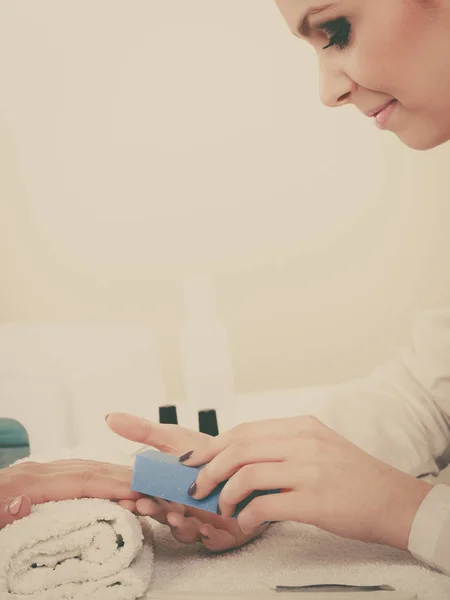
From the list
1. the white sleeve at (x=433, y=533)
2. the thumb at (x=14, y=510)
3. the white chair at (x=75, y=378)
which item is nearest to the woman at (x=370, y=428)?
the white sleeve at (x=433, y=533)

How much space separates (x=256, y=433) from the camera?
2.16 ft

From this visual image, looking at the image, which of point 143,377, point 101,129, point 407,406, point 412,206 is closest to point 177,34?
point 101,129

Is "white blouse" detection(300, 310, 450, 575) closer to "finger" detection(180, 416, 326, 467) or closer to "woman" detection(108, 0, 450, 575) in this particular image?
"woman" detection(108, 0, 450, 575)

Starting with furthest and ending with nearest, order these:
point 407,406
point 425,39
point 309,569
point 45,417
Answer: point 45,417 → point 407,406 → point 425,39 → point 309,569

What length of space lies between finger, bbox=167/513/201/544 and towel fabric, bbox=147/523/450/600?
0.06 ft

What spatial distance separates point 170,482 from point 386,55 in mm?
545

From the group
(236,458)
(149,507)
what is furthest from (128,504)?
(236,458)

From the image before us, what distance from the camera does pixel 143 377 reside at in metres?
1.15

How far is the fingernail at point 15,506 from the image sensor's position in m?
0.62

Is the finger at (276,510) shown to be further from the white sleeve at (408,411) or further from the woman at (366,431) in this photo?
the white sleeve at (408,411)

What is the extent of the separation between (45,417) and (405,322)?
25.7 inches

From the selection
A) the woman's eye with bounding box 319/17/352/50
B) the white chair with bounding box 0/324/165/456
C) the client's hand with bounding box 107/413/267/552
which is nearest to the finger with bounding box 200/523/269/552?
the client's hand with bounding box 107/413/267/552

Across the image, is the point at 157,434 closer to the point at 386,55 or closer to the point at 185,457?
the point at 185,457

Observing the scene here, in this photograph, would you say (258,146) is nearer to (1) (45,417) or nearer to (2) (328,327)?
(2) (328,327)
